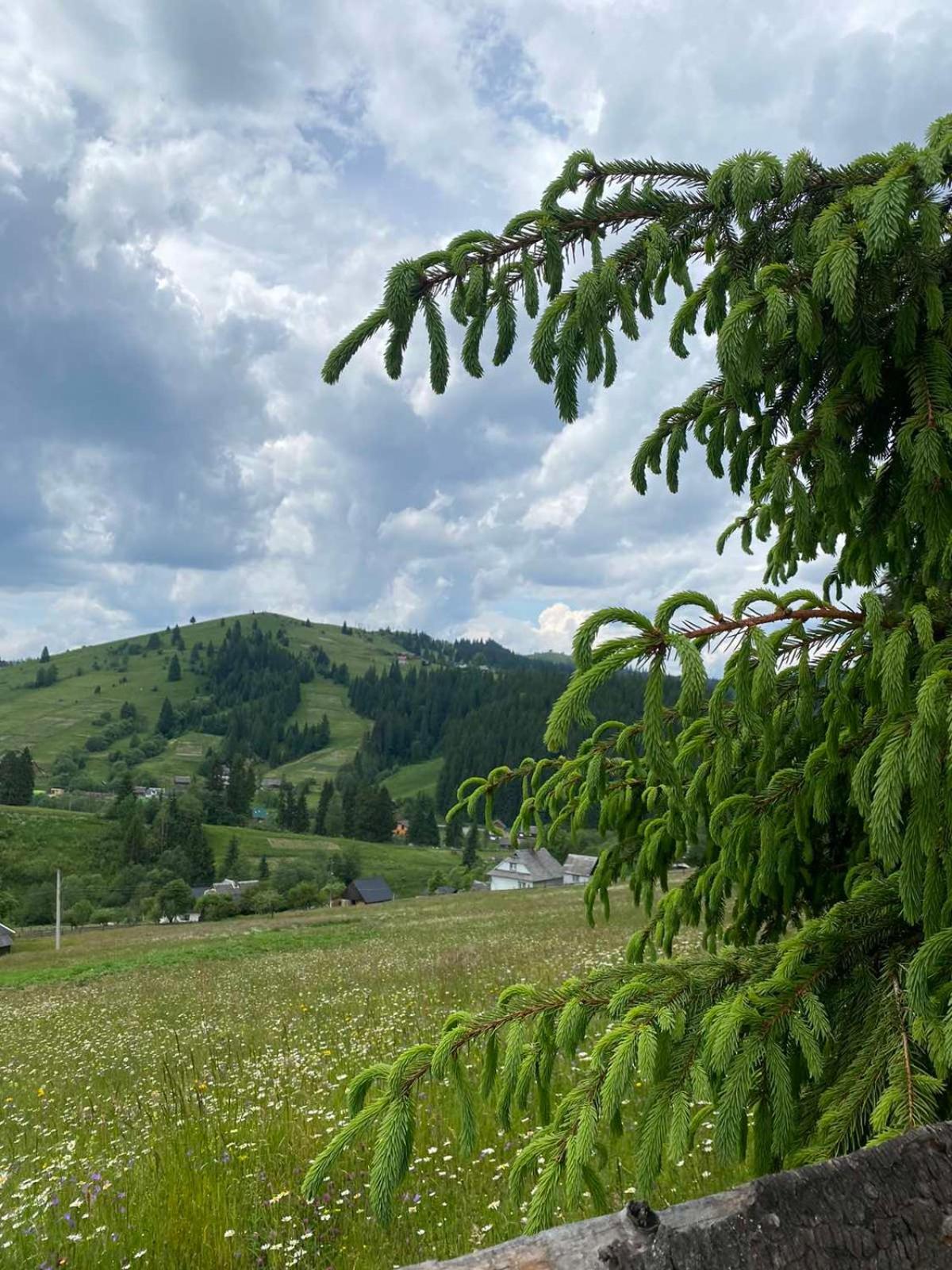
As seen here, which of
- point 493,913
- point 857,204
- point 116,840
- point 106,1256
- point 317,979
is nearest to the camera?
point 857,204

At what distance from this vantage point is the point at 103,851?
385ft

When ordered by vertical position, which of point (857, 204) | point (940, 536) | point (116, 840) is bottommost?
point (116, 840)

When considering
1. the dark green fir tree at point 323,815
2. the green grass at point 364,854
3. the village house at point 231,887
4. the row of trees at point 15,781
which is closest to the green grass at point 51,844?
the village house at point 231,887

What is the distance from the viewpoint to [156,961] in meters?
30.1

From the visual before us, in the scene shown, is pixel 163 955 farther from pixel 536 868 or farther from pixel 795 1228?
pixel 536 868

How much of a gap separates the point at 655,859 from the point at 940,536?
2.16 meters

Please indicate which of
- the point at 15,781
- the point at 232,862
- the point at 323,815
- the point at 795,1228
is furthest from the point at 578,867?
the point at 795,1228

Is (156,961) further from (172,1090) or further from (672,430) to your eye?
(672,430)

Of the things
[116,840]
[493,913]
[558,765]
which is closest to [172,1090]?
[558,765]

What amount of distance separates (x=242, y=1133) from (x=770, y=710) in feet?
17.5

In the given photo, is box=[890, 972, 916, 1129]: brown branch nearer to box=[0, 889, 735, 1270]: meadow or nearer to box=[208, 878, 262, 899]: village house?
box=[0, 889, 735, 1270]: meadow

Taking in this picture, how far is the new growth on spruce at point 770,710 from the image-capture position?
8.52 feet

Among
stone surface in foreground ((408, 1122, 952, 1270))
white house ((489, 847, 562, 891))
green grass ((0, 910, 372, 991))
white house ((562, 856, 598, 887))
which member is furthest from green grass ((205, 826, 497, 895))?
stone surface in foreground ((408, 1122, 952, 1270))

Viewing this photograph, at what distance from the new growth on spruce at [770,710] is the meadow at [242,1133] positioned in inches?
21.4
